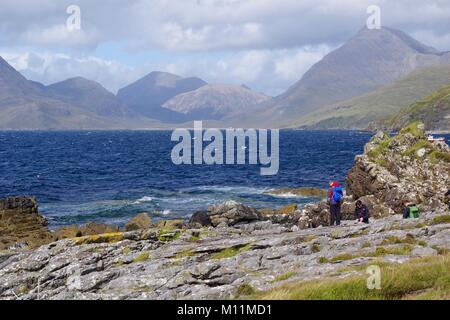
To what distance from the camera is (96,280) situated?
21.6 metres

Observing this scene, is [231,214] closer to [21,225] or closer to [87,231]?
[87,231]

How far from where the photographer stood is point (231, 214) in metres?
45.1

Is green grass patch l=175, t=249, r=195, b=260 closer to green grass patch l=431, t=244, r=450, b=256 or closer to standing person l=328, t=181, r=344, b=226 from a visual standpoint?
green grass patch l=431, t=244, r=450, b=256

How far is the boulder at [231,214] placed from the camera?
4467cm

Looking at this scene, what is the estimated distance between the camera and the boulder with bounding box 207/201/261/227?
44675 mm

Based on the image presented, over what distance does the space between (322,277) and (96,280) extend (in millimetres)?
9806

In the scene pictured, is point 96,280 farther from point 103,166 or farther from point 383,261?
point 103,166

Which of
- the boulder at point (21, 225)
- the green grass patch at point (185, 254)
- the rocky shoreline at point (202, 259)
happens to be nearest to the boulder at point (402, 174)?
the rocky shoreline at point (202, 259)

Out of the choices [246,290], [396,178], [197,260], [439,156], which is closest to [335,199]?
[197,260]

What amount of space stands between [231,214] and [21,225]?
18.4 metres

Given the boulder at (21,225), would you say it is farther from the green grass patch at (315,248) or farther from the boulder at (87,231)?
the green grass patch at (315,248)

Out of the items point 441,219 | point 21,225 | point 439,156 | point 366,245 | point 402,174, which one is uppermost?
point 439,156
